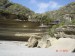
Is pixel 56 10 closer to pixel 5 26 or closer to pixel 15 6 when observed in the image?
pixel 15 6

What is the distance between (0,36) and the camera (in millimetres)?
16453

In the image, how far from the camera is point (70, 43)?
37.0ft

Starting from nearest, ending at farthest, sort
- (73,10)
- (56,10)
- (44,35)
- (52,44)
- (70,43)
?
(70,43), (52,44), (44,35), (73,10), (56,10)

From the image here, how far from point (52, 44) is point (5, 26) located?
488 cm

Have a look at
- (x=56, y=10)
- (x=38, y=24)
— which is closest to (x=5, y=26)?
(x=38, y=24)

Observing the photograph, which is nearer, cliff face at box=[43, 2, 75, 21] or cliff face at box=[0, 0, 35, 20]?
cliff face at box=[0, 0, 35, 20]

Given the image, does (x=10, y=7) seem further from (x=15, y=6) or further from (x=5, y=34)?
(x=5, y=34)

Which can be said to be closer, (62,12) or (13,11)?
(13,11)

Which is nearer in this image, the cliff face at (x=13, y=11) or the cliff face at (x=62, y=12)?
the cliff face at (x=13, y=11)

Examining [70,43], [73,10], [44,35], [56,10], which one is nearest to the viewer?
[70,43]

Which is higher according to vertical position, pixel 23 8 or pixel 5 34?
pixel 23 8

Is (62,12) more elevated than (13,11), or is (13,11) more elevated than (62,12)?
(13,11)

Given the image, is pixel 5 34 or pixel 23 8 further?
pixel 23 8

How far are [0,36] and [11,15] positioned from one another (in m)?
1.68
